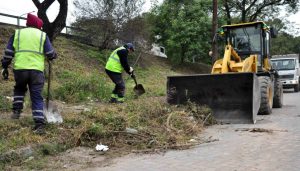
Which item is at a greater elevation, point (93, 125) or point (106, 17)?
point (106, 17)

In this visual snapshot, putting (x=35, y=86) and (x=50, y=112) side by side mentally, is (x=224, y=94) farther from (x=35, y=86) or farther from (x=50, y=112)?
(x=35, y=86)

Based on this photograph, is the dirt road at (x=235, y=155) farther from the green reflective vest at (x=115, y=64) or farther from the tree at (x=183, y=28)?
the tree at (x=183, y=28)

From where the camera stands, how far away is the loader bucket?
10.2 m

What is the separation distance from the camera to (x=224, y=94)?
1050 centimetres

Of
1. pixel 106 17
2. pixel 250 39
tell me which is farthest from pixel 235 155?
pixel 106 17

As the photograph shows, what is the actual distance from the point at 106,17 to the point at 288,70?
37.9 feet

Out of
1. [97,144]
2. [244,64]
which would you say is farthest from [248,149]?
[244,64]

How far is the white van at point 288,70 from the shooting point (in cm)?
2545

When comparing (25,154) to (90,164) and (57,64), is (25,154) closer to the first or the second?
(90,164)

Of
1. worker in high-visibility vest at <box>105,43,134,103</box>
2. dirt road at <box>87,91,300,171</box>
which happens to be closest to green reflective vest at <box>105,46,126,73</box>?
worker in high-visibility vest at <box>105,43,134,103</box>

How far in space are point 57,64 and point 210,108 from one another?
312 inches

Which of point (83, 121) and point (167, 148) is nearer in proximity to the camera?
point (167, 148)

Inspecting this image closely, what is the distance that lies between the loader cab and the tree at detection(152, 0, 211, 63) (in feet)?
45.3

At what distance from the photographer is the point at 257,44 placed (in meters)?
13.4
